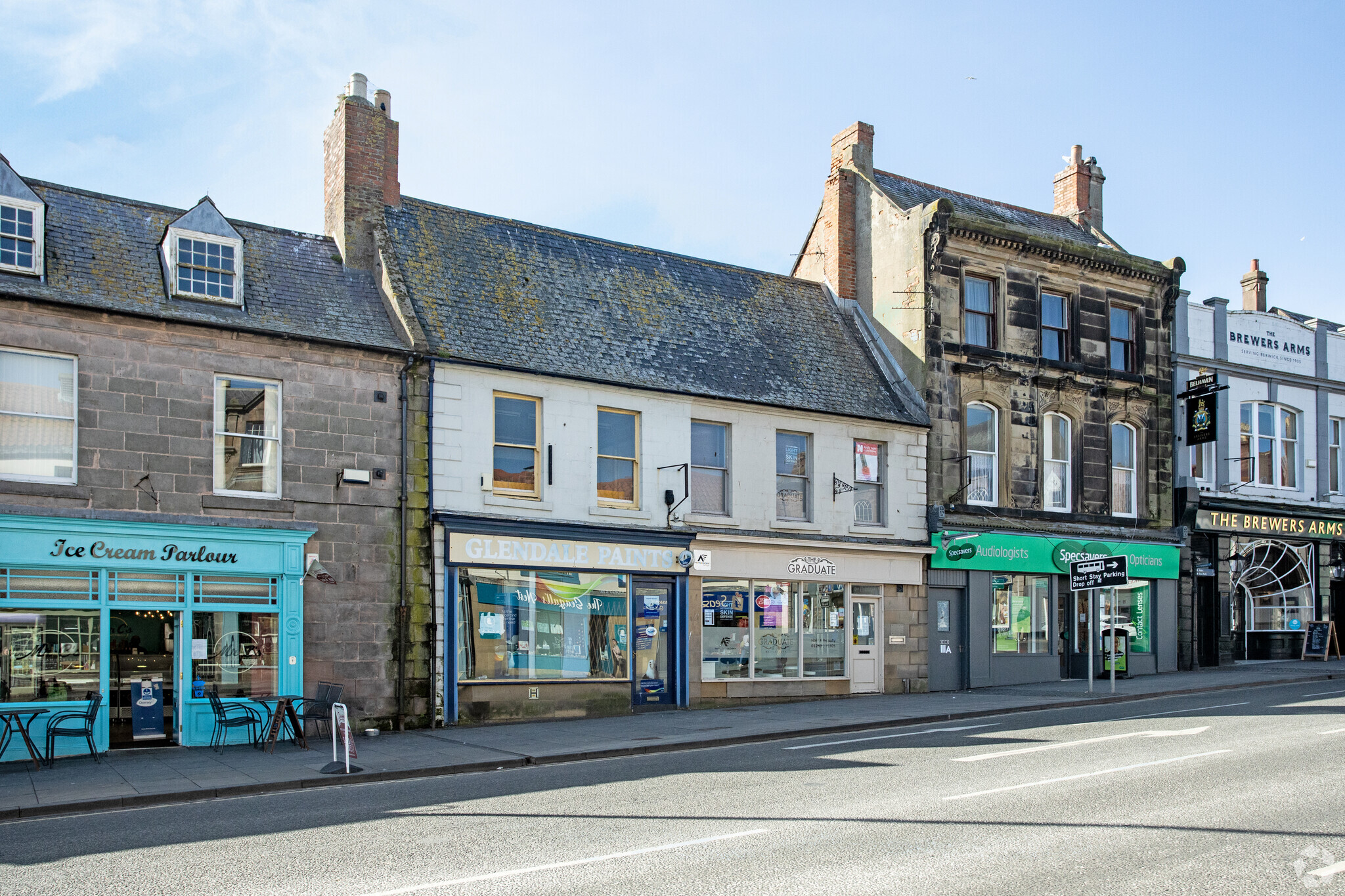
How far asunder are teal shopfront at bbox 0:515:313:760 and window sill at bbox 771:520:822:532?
9.44m

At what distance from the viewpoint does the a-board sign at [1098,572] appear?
2250 cm

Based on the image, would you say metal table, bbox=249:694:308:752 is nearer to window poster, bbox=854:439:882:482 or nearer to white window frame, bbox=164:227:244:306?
white window frame, bbox=164:227:244:306

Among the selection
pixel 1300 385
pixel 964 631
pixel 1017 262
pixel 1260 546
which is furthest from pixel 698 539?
pixel 1300 385

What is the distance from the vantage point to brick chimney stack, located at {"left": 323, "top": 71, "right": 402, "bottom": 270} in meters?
20.5

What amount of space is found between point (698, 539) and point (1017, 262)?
36.4 feet

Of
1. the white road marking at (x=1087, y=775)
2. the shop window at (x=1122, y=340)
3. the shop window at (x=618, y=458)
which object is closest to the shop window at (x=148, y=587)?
the shop window at (x=618, y=458)

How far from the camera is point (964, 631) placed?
25406 mm

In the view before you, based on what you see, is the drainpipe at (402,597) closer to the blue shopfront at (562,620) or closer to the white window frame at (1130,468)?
the blue shopfront at (562,620)

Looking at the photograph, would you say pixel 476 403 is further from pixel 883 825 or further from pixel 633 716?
pixel 883 825

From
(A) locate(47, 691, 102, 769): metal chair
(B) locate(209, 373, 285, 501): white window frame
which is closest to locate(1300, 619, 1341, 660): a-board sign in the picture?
(B) locate(209, 373, 285, 501): white window frame

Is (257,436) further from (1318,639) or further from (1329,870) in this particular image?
(1318,639)

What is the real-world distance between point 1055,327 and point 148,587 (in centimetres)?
2082

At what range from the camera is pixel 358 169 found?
2072 centimetres

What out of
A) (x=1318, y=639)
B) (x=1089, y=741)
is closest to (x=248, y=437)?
(x=1089, y=741)
